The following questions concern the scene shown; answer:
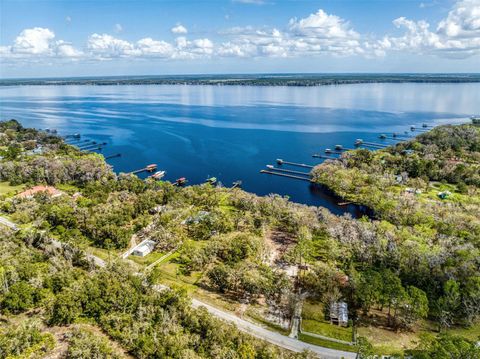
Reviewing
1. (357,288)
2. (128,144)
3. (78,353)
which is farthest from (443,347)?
(128,144)

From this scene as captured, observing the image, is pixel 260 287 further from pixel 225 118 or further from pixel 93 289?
pixel 225 118

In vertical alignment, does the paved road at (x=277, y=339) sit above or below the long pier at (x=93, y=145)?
below

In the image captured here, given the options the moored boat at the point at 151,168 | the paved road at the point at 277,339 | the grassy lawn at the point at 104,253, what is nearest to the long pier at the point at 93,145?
the moored boat at the point at 151,168

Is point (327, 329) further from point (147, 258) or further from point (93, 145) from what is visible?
point (93, 145)

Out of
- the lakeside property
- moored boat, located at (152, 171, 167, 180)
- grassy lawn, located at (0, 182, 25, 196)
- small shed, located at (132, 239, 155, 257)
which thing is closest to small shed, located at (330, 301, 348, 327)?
the lakeside property

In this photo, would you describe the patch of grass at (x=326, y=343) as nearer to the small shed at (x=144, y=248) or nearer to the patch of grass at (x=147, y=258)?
the patch of grass at (x=147, y=258)

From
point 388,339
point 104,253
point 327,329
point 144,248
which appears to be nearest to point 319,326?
point 327,329
